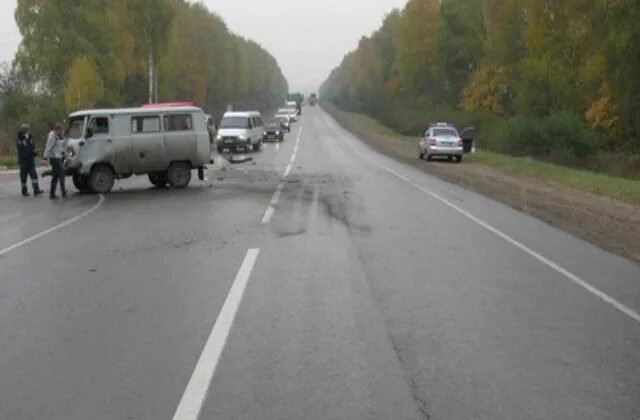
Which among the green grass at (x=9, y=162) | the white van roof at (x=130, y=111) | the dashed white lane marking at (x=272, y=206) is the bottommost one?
the green grass at (x=9, y=162)

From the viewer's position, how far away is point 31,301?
25.3 feet

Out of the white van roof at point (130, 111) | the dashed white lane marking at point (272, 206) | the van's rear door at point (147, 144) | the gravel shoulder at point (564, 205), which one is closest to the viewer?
the gravel shoulder at point (564, 205)

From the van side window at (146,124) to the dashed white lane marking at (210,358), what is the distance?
40.4ft

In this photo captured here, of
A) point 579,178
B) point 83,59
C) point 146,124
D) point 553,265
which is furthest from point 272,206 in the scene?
point 83,59

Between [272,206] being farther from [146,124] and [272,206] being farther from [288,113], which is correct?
[288,113]

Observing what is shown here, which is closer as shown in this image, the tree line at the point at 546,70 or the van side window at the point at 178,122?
the van side window at the point at 178,122

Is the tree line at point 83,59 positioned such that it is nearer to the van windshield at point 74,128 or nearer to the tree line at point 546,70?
the van windshield at point 74,128

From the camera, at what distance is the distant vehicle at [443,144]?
34906mm

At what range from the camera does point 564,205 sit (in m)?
17.9

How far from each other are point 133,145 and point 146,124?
0.74 metres

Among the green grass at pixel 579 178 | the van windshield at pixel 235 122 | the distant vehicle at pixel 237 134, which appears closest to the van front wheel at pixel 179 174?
the green grass at pixel 579 178

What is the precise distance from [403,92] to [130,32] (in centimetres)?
4206

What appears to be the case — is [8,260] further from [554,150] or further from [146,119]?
[554,150]

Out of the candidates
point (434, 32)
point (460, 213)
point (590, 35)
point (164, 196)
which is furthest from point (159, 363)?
point (434, 32)
